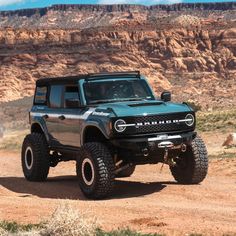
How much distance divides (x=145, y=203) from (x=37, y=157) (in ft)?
11.9

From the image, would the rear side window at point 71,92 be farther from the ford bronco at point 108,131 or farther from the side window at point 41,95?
the side window at point 41,95

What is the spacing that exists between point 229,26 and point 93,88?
78906 mm

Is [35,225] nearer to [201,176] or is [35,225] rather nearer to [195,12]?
[201,176]

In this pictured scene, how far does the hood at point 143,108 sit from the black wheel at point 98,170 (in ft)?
2.16

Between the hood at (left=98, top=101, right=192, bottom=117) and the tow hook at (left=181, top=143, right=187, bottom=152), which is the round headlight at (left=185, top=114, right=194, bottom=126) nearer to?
the hood at (left=98, top=101, right=192, bottom=117)

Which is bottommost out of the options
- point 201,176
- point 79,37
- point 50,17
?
point 50,17

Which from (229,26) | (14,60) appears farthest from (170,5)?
(14,60)

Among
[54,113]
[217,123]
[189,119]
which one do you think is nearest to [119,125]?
[189,119]

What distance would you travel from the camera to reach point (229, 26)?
3425 inches

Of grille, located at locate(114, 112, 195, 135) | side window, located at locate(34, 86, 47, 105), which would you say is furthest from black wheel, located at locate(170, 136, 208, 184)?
side window, located at locate(34, 86, 47, 105)

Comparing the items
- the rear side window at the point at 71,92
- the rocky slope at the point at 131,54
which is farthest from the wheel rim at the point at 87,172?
the rocky slope at the point at 131,54

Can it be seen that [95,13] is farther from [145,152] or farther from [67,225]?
[67,225]

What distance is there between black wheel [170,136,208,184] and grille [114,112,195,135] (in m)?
0.77

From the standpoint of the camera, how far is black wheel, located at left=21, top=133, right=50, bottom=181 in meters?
12.2
